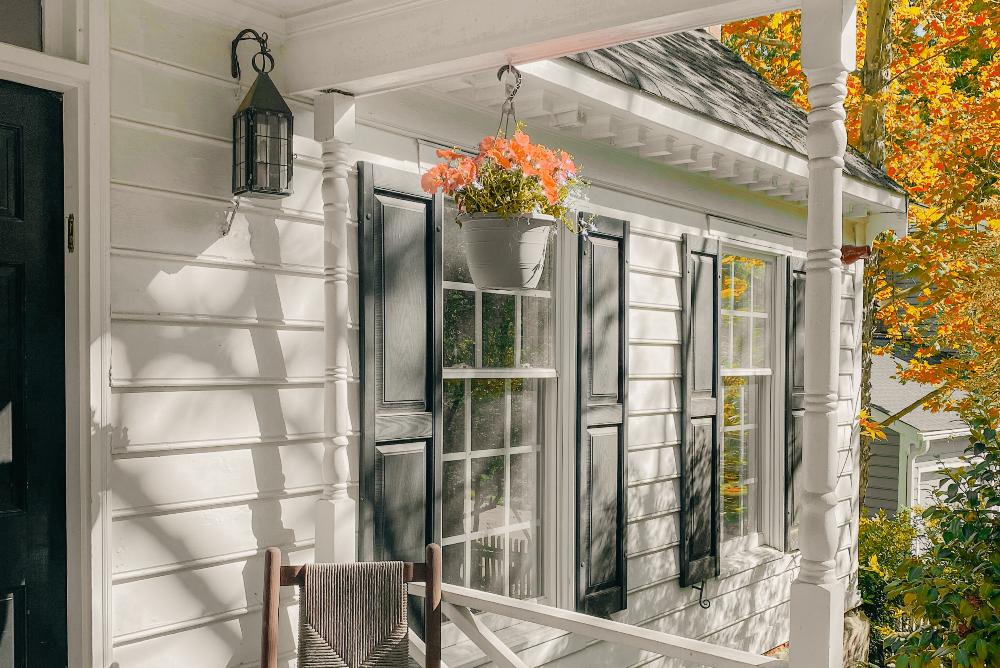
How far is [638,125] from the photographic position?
4148 millimetres

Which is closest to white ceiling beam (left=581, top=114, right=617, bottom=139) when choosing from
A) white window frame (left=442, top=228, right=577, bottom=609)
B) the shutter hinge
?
white window frame (left=442, top=228, right=577, bottom=609)

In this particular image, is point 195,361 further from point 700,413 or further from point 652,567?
point 700,413

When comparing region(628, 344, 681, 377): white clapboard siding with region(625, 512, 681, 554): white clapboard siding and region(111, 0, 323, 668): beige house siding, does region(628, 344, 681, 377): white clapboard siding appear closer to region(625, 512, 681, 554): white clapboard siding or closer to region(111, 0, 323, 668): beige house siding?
region(625, 512, 681, 554): white clapboard siding

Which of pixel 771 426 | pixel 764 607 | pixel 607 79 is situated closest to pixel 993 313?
pixel 771 426

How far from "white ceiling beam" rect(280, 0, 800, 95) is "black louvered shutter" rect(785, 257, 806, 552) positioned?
13.4 ft

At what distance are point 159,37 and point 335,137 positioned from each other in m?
0.62

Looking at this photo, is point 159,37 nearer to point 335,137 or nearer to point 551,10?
point 335,137

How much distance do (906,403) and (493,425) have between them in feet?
27.9

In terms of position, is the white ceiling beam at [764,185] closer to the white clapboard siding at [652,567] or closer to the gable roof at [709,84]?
the gable roof at [709,84]

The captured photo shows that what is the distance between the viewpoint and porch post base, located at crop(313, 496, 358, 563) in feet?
10.1

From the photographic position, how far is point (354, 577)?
271cm

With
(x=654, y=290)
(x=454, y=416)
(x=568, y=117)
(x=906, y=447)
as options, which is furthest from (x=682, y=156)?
(x=906, y=447)

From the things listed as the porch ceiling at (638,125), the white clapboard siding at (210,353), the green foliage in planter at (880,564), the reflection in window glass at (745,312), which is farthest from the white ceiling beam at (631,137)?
the green foliage in planter at (880,564)

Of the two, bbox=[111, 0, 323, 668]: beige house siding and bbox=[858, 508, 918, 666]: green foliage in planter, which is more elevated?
bbox=[111, 0, 323, 668]: beige house siding
